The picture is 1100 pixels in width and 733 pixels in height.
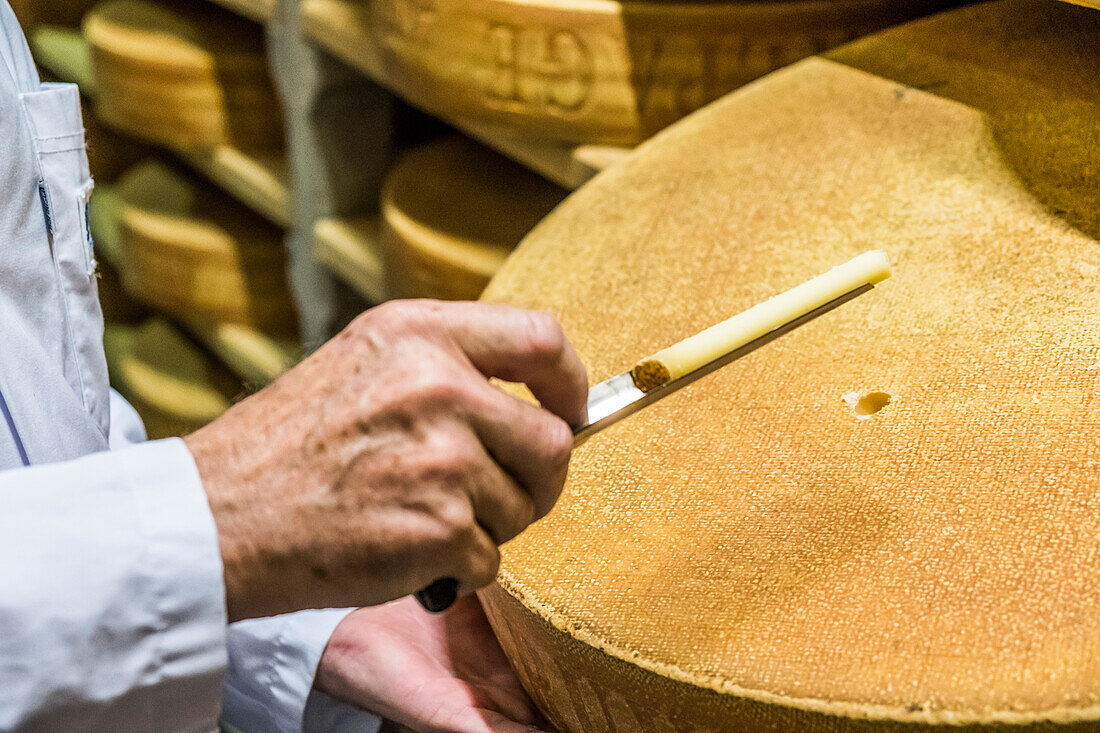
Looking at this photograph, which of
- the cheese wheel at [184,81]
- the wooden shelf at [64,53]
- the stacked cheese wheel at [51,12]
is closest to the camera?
the cheese wheel at [184,81]

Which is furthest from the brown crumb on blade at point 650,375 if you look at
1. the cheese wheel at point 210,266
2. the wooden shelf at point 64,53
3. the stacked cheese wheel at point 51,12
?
the stacked cheese wheel at point 51,12

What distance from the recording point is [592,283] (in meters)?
0.67

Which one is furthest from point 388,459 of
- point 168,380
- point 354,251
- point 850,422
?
point 168,380

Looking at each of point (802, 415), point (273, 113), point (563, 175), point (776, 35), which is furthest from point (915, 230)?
point (273, 113)

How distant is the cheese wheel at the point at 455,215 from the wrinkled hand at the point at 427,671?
50 centimetres

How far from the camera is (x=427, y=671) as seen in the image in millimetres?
632

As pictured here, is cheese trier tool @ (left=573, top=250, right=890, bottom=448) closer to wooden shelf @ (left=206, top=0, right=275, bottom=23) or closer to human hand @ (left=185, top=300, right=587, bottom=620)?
human hand @ (left=185, top=300, right=587, bottom=620)

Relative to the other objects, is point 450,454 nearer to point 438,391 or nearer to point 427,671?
point 438,391

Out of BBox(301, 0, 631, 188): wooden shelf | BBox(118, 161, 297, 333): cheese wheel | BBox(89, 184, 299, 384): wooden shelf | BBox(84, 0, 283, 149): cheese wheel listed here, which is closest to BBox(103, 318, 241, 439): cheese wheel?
BBox(89, 184, 299, 384): wooden shelf

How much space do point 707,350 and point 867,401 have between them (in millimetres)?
124

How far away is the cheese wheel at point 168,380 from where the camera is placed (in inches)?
79.8

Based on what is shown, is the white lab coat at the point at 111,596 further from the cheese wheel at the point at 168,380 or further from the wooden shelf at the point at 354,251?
the cheese wheel at the point at 168,380

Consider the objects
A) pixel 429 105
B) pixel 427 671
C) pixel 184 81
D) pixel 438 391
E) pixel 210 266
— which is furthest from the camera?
pixel 210 266

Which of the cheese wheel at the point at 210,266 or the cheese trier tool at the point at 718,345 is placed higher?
the cheese trier tool at the point at 718,345
